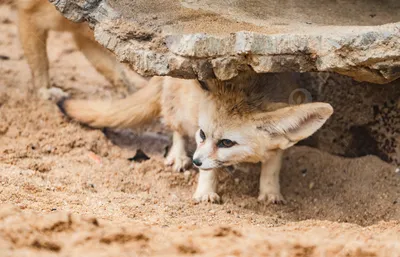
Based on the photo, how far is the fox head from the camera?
12.2 feet

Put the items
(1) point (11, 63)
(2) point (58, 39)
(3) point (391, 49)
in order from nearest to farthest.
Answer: (3) point (391, 49)
(1) point (11, 63)
(2) point (58, 39)

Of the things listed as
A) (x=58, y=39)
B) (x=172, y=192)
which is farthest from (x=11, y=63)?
(x=172, y=192)

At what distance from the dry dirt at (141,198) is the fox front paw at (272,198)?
51 mm

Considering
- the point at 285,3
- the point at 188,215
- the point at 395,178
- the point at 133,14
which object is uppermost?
the point at 285,3

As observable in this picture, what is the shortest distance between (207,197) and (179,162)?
0.67 meters

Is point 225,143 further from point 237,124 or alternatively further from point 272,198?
point 272,198

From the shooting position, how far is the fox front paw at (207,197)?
4000mm

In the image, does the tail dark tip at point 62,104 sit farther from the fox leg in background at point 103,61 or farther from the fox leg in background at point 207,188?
the fox leg in background at point 207,188

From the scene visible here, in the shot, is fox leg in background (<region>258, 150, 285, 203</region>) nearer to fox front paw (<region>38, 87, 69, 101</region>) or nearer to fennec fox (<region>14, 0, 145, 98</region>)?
fennec fox (<region>14, 0, 145, 98</region>)

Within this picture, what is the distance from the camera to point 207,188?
13.4 ft

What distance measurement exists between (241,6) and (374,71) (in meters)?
0.92

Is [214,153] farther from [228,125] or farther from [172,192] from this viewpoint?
[172,192]

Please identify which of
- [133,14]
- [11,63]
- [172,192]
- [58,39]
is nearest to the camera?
[133,14]

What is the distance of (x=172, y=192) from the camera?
13.9 ft
